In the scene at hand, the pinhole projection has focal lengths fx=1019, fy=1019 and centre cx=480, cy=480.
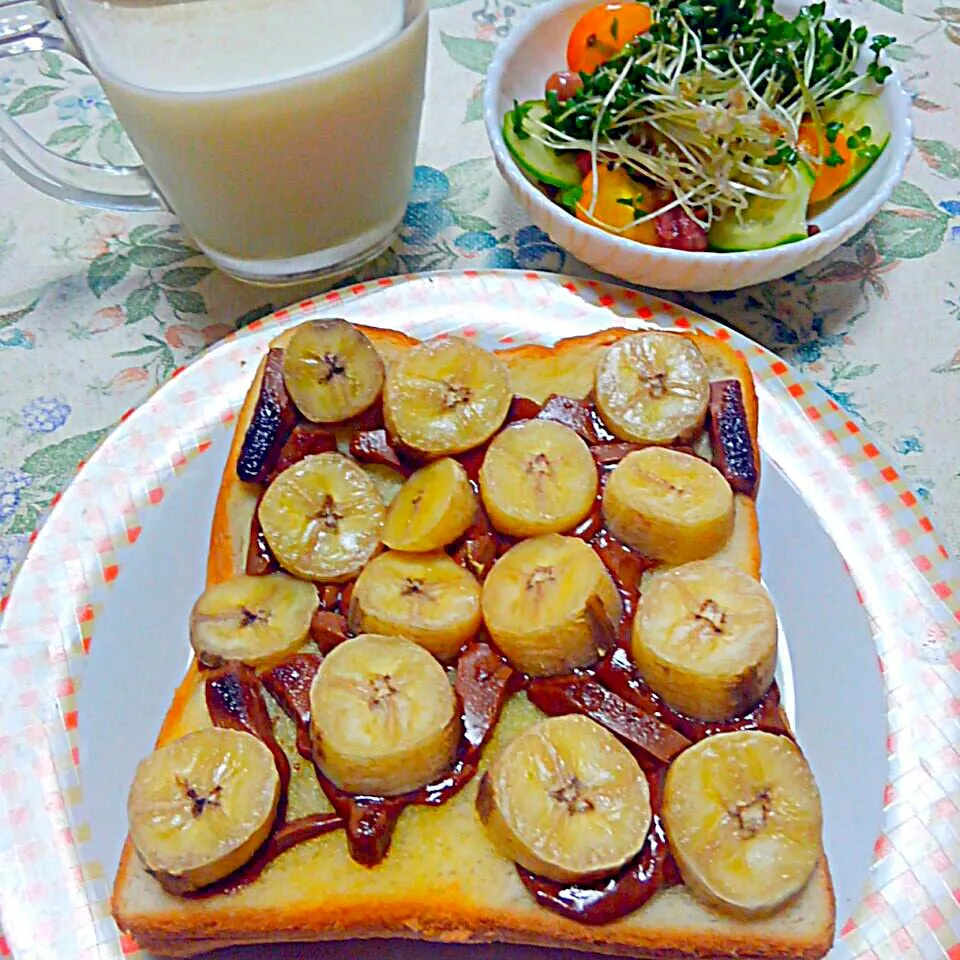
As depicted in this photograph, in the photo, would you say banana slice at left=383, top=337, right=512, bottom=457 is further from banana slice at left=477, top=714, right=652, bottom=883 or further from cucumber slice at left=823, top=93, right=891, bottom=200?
cucumber slice at left=823, top=93, right=891, bottom=200

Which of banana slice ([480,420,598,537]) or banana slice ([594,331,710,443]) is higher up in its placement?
banana slice ([594,331,710,443])

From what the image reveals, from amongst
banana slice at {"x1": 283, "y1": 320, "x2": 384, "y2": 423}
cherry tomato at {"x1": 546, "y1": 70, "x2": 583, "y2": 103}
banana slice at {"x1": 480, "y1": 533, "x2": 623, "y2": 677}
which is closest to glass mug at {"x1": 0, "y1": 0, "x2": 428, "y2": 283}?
cherry tomato at {"x1": 546, "y1": 70, "x2": 583, "y2": 103}

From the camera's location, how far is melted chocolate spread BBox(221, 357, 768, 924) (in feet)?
4.78

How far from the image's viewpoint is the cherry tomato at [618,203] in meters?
2.26

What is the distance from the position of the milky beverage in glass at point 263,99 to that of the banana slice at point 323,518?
72cm

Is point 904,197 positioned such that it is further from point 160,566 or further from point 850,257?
point 160,566

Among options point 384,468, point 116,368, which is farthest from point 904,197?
point 116,368

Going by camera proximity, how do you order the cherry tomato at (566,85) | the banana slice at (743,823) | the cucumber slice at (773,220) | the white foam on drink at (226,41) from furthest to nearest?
the cherry tomato at (566,85)
the cucumber slice at (773,220)
the white foam on drink at (226,41)
the banana slice at (743,823)

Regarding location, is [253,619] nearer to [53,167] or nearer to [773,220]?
[53,167]

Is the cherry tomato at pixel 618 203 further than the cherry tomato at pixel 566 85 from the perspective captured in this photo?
No

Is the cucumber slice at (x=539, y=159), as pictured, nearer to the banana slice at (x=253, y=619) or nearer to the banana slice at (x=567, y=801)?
the banana slice at (x=253, y=619)

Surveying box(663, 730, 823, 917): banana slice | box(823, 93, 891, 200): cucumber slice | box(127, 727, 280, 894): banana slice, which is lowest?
box(127, 727, 280, 894): banana slice

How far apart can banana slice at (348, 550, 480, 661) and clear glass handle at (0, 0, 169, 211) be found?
4.04 feet

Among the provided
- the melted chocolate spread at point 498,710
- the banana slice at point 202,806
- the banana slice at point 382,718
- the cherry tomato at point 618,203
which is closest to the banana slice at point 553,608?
the melted chocolate spread at point 498,710
